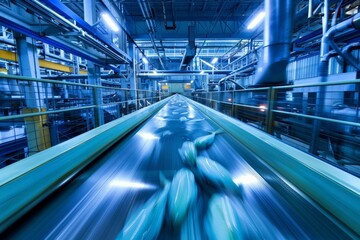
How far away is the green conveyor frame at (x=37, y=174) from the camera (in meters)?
0.49

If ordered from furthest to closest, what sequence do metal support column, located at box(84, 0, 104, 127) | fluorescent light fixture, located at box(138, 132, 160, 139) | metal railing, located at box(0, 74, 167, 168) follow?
metal support column, located at box(84, 0, 104, 127) < metal railing, located at box(0, 74, 167, 168) < fluorescent light fixture, located at box(138, 132, 160, 139)

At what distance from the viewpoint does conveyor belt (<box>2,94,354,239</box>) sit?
1.51ft

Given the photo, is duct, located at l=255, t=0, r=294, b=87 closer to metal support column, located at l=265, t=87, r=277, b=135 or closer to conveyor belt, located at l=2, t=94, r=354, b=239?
metal support column, located at l=265, t=87, r=277, b=135

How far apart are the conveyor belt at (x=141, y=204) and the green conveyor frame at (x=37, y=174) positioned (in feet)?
0.11

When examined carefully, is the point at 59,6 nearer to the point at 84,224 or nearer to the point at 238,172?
the point at 84,224

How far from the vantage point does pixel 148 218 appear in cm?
49

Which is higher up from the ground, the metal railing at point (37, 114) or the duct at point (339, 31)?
the duct at point (339, 31)

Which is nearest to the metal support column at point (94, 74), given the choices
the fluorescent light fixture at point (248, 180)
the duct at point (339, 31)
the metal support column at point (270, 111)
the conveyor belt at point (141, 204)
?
the conveyor belt at point (141, 204)

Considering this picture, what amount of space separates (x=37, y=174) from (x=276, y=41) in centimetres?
321

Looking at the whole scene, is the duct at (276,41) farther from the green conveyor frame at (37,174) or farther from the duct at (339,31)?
the green conveyor frame at (37,174)

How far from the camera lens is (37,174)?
60cm

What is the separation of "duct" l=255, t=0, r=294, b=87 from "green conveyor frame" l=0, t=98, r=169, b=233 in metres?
2.84

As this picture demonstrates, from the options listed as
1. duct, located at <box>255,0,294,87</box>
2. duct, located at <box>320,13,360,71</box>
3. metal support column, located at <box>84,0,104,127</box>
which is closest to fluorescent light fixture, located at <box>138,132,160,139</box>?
metal support column, located at <box>84,0,104,127</box>

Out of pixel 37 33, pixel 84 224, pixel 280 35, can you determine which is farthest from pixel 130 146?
pixel 280 35
